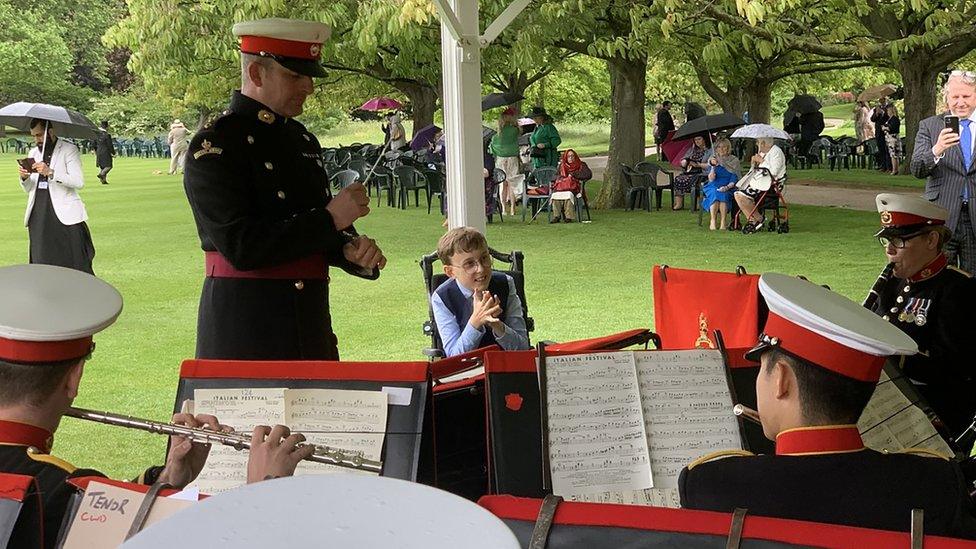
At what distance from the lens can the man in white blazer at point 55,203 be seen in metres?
9.05

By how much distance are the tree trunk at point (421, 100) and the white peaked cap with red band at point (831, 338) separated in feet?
72.6

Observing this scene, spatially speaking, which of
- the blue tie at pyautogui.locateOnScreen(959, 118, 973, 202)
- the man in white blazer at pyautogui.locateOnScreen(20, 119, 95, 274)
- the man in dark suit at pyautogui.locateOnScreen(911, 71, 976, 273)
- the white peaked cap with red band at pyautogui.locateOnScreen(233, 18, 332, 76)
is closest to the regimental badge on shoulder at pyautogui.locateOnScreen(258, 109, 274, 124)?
the white peaked cap with red band at pyautogui.locateOnScreen(233, 18, 332, 76)

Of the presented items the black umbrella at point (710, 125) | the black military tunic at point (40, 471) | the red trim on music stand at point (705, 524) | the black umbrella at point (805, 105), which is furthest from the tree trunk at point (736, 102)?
the red trim on music stand at point (705, 524)

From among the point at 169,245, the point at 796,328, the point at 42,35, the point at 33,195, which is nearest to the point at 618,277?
the point at 33,195

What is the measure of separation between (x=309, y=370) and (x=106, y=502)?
93 cm

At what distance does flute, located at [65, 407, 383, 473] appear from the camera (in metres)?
2.42

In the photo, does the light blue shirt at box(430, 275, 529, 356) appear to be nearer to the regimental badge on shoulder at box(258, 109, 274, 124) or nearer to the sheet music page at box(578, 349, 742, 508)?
the regimental badge on shoulder at box(258, 109, 274, 124)

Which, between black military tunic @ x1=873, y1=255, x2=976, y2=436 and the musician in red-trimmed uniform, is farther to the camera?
black military tunic @ x1=873, y1=255, x2=976, y2=436

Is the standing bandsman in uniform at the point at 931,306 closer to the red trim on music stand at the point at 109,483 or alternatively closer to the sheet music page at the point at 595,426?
the sheet music page at the point at 595,426

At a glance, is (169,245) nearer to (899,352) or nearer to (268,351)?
(268,351)

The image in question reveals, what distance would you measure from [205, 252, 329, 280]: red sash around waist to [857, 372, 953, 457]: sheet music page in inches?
70.3

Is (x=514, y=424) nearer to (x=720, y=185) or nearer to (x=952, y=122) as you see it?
(x=952, y=122)

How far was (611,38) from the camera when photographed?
637 inches

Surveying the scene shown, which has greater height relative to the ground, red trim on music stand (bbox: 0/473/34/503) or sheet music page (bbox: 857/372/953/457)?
red trim on music stand (bbox: 0/473/34/503)
